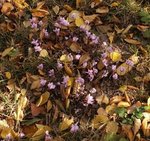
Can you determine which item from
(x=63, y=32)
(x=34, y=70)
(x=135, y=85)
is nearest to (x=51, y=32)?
(x=63, y=32)

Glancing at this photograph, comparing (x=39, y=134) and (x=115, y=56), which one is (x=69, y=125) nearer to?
(x=39, y=134)

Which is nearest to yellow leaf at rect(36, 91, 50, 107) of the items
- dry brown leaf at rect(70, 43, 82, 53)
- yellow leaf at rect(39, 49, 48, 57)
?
yellow leaf at rect(39, 49, 48, 57)

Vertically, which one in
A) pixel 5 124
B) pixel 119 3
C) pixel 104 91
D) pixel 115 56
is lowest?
pixel 5 124

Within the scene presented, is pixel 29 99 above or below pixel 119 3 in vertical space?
below

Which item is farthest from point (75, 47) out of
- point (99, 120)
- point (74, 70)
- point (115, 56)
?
point (99, 120)

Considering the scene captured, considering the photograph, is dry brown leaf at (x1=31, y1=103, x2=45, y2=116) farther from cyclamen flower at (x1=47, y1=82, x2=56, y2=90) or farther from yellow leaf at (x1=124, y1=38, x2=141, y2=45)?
yellow leaf at (x1=124, y1=38, x2=141, y2=45)

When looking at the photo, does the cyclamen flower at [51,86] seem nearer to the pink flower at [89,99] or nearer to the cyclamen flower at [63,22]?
the pink flower at [89,99]

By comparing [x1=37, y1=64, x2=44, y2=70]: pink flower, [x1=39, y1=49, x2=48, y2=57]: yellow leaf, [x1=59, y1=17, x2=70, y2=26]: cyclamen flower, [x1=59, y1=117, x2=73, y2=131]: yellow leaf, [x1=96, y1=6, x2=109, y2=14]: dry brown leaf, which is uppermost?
[x1=96, y1=6, x2=109, y2=14]: dry brown leaf
